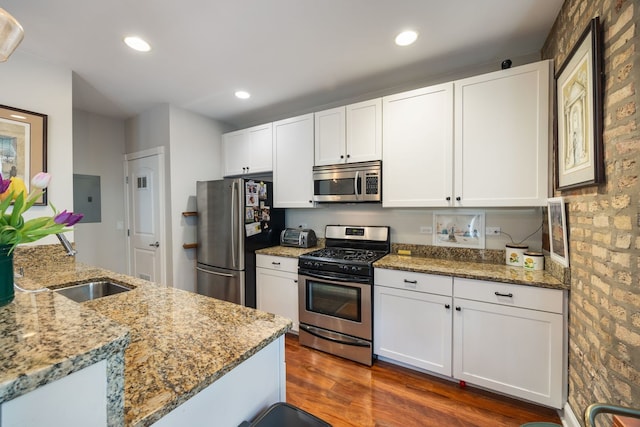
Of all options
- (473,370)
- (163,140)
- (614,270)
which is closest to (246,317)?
(614,270)

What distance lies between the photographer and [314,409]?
184cm

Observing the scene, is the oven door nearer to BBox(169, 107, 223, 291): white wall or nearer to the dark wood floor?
the dark wood floor

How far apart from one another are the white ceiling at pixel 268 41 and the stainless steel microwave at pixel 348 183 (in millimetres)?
834

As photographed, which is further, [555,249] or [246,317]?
[555,249]

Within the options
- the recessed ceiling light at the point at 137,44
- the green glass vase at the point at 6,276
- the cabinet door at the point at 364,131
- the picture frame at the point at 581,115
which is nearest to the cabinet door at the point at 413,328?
the picture frame at the point at 581,115

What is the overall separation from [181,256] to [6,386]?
3.04 metres

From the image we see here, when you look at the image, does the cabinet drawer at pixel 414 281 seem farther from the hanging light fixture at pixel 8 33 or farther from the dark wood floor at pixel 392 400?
the hanging light fixture at pixel 8 33

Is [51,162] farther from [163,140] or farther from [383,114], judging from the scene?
[383,114]

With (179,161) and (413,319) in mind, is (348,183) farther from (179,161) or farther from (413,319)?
(179,161)

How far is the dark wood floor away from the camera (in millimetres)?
1737

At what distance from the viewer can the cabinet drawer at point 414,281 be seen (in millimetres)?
2016

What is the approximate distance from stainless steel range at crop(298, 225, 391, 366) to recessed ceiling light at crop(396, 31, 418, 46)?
5.31ft

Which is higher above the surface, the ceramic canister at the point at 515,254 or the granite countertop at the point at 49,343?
the granite countertop at the point at 49,343

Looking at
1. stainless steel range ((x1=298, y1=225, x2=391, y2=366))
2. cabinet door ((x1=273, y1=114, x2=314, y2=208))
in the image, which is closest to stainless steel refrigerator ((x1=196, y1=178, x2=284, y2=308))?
cabinet door ((x1=273, y1=114, x2=314, y2=208))
